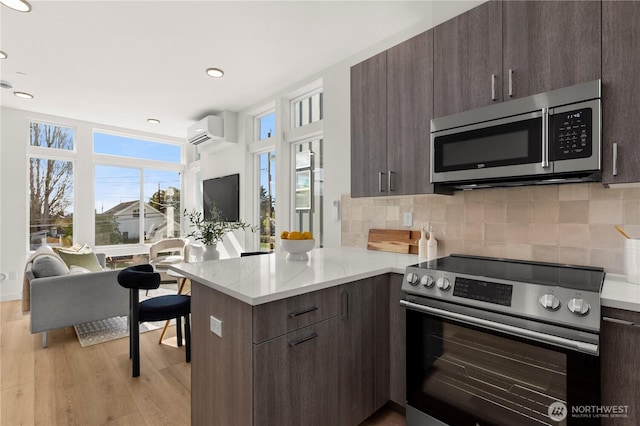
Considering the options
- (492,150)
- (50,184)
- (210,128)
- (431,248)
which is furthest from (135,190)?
(492,150)

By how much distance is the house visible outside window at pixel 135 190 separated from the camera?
5.53m

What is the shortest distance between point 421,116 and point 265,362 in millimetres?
1711

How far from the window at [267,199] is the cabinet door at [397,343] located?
2.59 meters

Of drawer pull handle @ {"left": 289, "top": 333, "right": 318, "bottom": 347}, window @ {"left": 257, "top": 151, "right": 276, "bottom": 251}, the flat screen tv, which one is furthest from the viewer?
the flat screen tv

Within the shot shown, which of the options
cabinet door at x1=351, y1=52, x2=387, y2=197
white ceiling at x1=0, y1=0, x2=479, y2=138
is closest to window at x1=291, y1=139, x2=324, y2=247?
white ceiling at x1=0, y1=0, x2=479, y2=138

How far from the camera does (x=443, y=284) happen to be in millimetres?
1492

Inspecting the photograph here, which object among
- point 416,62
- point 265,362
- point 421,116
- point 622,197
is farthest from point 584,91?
point 265,362

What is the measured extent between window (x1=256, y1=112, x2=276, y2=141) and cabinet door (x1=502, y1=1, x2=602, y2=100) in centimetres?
302

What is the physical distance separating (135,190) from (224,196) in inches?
88.5

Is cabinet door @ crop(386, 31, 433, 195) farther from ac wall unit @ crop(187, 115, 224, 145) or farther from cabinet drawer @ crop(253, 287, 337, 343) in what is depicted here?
ac wall unit @ crop(187, 115, 224, 145)

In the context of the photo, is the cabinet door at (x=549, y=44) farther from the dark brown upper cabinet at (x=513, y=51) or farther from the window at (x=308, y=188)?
the window at (x=308, y=188)

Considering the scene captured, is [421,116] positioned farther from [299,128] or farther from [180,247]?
[180,247]

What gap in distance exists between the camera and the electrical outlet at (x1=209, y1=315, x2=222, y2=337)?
56.9 inches

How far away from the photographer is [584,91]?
4.60ft
